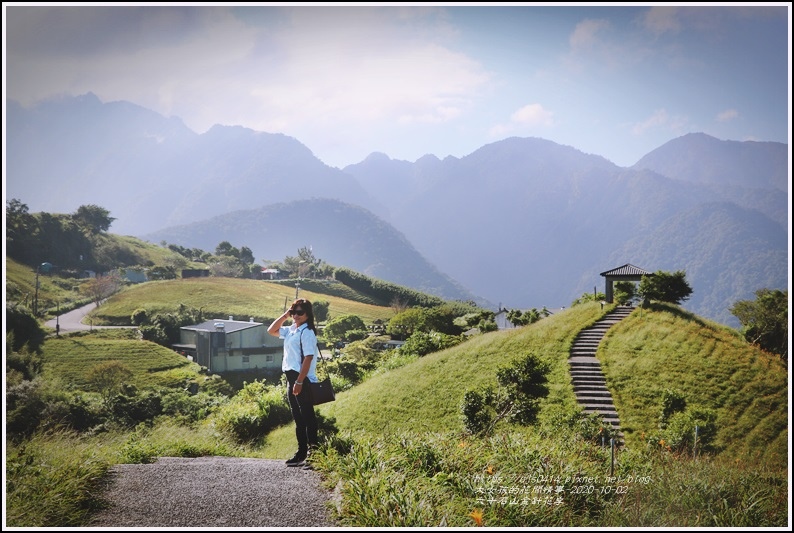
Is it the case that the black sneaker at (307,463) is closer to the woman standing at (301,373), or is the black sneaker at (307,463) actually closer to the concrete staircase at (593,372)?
the woman standing at (301,373)

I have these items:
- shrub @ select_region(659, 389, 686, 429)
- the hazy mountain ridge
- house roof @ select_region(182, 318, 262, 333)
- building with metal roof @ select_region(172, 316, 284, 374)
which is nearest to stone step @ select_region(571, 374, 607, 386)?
shrub @ select_region(659, 389, 686, 429)

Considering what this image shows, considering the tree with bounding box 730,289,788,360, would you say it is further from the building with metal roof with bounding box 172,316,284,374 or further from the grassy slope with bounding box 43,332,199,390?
the grassy slope with bounding box 43,332,199,390

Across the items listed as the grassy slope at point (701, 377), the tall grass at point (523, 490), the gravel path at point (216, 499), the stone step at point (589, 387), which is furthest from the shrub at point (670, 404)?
the gravel path at point (216, 499)

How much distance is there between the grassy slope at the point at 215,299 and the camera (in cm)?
695

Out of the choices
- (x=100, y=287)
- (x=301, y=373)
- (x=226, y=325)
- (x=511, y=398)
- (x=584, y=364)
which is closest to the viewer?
(x=301, y=373)

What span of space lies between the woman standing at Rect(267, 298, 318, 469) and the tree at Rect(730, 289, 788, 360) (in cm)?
617

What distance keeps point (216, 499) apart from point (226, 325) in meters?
3.21

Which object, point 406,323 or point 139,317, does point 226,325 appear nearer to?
point 139,317

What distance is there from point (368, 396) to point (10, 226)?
5310mm

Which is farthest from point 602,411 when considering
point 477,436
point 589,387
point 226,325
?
point 226,325

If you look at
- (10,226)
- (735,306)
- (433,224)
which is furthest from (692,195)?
(10,226)

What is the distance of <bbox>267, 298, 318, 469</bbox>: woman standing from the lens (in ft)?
15.0

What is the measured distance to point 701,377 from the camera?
25.1 ft

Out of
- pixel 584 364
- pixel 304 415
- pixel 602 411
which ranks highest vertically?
pixel 304 415
